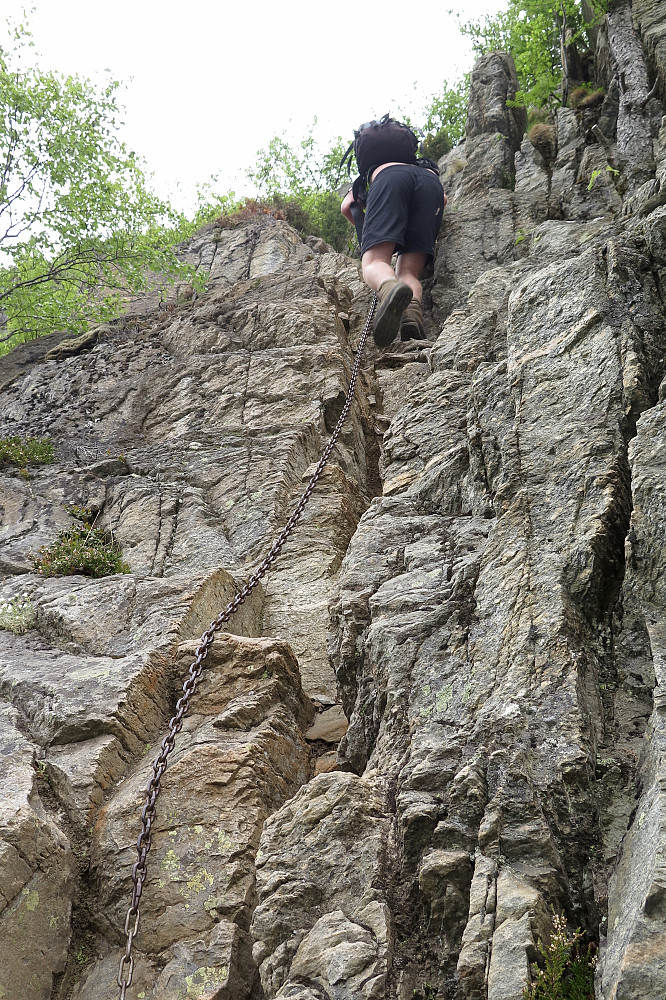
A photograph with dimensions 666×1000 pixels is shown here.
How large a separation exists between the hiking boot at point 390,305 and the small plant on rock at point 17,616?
5.30 m

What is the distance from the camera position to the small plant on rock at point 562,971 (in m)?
3.06

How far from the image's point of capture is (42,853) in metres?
4.92

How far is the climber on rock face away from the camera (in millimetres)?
10859

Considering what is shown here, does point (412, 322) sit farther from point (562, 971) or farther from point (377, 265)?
point (562, 971)

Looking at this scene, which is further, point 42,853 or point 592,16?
point 592,16

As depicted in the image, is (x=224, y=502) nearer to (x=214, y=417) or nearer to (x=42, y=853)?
(x=214, y=417)

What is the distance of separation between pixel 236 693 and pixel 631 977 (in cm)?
371

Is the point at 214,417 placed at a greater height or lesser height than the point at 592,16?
lesser

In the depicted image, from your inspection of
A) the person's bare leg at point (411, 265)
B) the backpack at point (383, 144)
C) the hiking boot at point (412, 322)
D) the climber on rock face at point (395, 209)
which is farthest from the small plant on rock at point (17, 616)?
the backpack at point (383, 144)

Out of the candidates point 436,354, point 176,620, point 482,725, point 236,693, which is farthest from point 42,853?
point 436,354

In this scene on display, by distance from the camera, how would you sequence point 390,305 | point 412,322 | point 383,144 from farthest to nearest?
1. point 383,144
2. point 412,322
3. point 390,305

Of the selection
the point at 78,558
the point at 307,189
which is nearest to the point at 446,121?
the point at 307,189

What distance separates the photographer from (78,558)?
8008 millimetres

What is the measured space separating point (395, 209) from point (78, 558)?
21.7 feet
